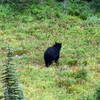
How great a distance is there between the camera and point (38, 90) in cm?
1173

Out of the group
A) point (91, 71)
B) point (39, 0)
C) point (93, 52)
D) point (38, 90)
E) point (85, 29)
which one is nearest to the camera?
point (38, 90)

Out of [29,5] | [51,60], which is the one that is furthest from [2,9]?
[51,60]

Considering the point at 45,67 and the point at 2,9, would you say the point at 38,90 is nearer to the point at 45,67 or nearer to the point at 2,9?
the point at 45,67

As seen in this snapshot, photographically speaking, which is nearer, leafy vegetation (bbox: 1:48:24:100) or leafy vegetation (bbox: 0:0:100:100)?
leafy vegetation (bbox: 1:48:24:100)

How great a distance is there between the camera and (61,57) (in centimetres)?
1783

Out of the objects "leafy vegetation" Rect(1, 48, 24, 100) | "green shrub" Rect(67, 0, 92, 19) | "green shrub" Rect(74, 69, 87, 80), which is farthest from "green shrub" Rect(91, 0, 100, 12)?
"leafy vegetation" Rect(1, 48, 24, 100)

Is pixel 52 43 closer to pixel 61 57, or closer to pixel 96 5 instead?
pixel 61 57

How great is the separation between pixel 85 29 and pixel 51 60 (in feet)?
30.0

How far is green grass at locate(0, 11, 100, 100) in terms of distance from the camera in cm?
1213

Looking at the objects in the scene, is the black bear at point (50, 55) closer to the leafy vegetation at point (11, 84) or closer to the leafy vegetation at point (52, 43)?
the leafy vegetation at point (52, 43)

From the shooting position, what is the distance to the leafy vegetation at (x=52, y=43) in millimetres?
12242

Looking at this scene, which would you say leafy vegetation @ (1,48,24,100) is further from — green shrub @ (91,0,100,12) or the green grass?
green shrub @ (91,0,100,12)

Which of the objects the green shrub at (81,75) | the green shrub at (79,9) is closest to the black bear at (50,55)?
the green shrub at (81,75)

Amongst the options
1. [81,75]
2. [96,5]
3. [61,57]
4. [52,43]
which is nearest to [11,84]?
[81,75]
